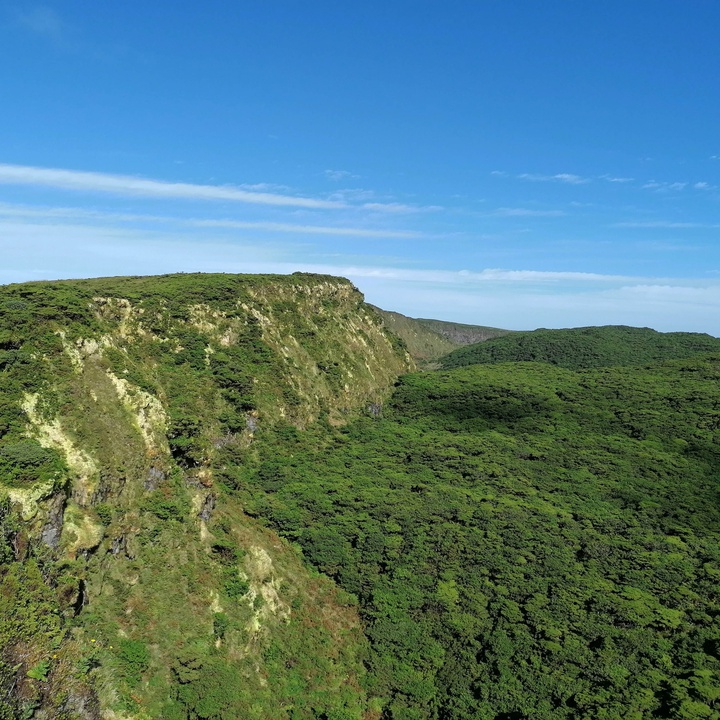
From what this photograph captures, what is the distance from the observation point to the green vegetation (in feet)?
144

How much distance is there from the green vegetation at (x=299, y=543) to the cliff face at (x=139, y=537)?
0.73ft

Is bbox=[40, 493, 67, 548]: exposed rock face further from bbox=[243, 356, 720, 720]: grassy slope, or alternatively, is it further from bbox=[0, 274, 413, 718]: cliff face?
bbox=[243, 356, 720, 720]: grassy slope

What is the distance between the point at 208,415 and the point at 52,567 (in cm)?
3560

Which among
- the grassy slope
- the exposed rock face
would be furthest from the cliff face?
the grassy slope

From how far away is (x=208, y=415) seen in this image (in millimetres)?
78250

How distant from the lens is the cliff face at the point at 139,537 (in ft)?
136

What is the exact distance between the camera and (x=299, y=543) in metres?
66.7

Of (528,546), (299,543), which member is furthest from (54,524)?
(528,546)

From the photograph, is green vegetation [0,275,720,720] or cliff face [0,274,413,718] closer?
cliff face [0,274,413,718]

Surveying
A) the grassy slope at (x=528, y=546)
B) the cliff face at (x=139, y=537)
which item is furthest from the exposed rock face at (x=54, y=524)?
the grassy slope at (x=528, y=546)

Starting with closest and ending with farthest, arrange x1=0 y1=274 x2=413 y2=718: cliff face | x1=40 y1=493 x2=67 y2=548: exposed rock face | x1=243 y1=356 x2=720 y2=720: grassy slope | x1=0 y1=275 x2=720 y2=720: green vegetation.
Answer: x1=0 y1=274 x2=413 y2=718: cliff face
x1=0 y1=275 x2=720 y2=720: green vegetation
x1=40 y1=493 x2=67 y2=548: exposed rock face
x1=243 y1=356 x2=720 y2=720: grassy slope

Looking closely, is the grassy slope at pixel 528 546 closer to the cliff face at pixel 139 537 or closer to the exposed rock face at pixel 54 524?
the cliff face at pixel 139 537

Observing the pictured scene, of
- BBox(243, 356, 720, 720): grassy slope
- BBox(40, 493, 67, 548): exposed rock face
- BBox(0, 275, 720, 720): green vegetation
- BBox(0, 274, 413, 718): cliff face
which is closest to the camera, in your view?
BBox(0, 274, 413, 718): cliff face

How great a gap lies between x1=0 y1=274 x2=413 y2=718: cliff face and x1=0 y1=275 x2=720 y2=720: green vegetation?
8.7 inches
